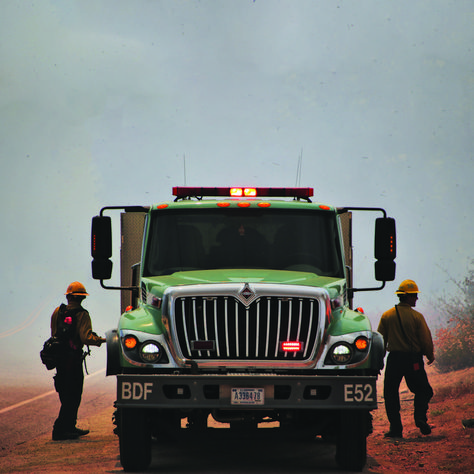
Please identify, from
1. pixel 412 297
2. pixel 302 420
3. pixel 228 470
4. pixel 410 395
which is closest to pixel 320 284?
pixel 302 420

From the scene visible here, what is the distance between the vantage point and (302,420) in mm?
8727

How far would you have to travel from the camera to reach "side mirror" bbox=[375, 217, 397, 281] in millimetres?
9523

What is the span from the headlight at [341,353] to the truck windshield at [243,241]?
55.2 inches

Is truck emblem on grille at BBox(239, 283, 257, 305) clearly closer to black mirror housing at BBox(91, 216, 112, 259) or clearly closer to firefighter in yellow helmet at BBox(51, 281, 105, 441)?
black mirror housing at BBox(91, 216, 112, 259)

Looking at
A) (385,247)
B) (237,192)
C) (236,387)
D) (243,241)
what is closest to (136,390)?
(236,387)

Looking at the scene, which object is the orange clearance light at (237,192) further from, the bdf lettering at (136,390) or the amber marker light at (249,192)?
the bdf lettering at (136,390)

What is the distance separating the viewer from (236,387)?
8.18 m

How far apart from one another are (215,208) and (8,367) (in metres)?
29.8

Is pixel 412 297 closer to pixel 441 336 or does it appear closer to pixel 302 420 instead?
pixel 302 420

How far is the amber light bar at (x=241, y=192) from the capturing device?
34.0 ft

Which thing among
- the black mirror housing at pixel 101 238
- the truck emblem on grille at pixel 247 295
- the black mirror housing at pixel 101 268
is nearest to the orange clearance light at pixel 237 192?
→ the black mirror housing at pixel 101 238

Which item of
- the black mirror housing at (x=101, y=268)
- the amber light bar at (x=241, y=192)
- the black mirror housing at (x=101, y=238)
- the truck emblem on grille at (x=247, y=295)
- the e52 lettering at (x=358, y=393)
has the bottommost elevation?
the e52 lettering at (x=358, y=393)

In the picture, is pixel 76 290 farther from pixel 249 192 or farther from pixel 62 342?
pixel 249 192

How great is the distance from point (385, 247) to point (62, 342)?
509 centimetres
